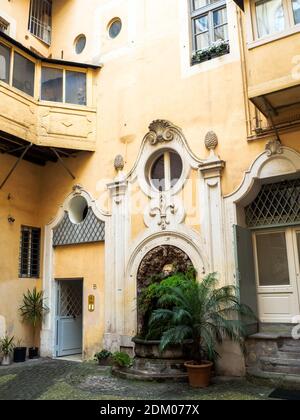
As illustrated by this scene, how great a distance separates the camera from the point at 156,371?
342 inches

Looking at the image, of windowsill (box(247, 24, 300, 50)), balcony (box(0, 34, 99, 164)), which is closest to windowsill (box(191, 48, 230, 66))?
windowsill (box(247, 24, 300, 50))

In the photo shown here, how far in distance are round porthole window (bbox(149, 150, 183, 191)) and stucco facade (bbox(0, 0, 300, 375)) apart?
0.76ft

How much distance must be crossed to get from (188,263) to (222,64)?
16.6ft

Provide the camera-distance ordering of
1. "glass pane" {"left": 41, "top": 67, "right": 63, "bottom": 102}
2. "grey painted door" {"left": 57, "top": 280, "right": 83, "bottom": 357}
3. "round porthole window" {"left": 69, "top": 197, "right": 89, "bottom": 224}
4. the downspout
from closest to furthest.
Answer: the downspout → "glass pane" {"left": 41, "top": 67, "right": 63, "bottom": 102} → "grey painted door" {"left": 57, "top": 280, "right": 83, "bottom": 357} → "round porthole window" {"left": 69, "top": 197, "right": 89, "bottom": 224}

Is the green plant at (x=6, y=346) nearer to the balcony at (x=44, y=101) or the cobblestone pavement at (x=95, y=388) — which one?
the cobblestone pavement at (x=95, y=388)

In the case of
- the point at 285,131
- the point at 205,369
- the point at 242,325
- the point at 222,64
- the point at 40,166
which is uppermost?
the point at 222,64

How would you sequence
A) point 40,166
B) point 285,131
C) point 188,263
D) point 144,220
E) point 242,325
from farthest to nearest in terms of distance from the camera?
point 40,166
point 144,220
point 188,263
point 285,131
point 242,325

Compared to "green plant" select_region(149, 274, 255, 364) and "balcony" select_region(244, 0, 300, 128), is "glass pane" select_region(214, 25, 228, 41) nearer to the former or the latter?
"balcony" select_region(244, 0, 300, 128)

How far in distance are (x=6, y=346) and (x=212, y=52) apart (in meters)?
9.51

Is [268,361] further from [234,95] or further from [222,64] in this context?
[222,64]

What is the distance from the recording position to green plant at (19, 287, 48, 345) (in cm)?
1213

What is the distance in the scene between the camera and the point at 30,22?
1405 centimetres

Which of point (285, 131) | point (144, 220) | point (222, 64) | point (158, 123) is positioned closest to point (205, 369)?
point (144, 220)

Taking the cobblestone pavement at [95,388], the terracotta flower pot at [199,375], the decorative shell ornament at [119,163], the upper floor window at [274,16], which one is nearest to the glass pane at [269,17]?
the upper floor window at [274,16]
